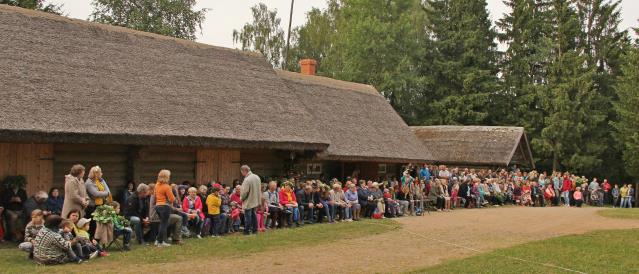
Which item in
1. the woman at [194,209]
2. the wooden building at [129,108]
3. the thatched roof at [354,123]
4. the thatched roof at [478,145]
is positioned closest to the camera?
the wooden building at [129,108]

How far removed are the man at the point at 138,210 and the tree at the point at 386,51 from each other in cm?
3032

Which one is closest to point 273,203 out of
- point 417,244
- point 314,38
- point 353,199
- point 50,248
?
point 353,199

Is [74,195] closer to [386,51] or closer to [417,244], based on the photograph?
[417,244]

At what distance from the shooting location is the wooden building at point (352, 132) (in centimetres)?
2239

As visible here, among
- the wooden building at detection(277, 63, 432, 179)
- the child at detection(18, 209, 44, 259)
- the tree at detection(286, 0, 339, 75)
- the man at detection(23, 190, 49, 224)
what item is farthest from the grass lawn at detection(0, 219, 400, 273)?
the tree at detection(286, 0, 339, 75)

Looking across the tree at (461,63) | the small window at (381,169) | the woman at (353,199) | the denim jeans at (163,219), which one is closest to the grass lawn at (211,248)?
the denim jeans at (163,219)

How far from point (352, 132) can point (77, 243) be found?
1399 centimetres

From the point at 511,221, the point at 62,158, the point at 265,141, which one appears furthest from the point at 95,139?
the point at 511,221

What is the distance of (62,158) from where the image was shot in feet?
49.4

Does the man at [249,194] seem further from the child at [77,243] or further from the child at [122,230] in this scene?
the child at [77,243]

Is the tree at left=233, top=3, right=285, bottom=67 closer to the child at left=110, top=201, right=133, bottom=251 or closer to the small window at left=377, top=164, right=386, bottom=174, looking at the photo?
the small window at left=377, top=164, right=386, bottom=174

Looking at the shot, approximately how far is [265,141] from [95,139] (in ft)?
16.9

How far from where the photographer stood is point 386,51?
4288 centimetres

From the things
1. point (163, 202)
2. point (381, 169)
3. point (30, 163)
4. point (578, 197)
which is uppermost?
point (30, 163)
